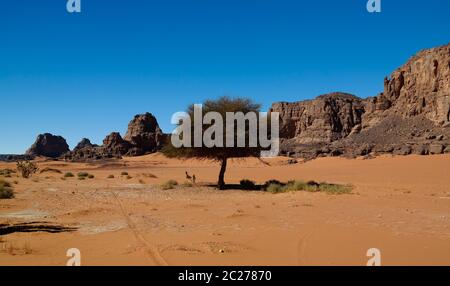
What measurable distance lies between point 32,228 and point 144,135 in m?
111

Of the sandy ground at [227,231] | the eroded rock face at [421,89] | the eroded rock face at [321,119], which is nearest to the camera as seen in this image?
the sandy ground at [227,231]

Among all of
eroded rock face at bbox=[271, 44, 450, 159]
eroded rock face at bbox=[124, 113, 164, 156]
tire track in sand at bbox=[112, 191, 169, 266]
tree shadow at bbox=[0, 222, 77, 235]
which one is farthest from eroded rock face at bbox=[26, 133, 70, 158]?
tire track in sand at bbox=[112, 191, 169, 266]

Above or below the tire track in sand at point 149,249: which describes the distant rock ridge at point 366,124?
above

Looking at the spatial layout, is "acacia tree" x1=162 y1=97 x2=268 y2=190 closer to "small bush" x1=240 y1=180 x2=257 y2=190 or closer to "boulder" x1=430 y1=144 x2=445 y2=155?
"small bush" x1=240 y1=180 x2=257 y2=190

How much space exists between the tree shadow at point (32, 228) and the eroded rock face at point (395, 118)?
49.5m

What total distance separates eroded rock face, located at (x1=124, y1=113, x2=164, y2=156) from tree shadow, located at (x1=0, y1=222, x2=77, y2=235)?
101 m

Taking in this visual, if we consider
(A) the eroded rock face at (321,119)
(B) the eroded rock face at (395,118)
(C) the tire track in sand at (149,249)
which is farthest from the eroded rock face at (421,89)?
(C) the tire track in sand at (149,249)

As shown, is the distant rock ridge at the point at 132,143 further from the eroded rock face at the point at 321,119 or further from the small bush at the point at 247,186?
the small bush at the point at 247,186

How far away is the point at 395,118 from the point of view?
81.5 metres

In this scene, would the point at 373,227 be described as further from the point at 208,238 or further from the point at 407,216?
the point at 208,238

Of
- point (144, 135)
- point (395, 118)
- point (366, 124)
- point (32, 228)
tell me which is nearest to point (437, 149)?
point (395, 118)

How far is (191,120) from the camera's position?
27828mm

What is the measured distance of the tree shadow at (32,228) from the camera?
11305 mm
